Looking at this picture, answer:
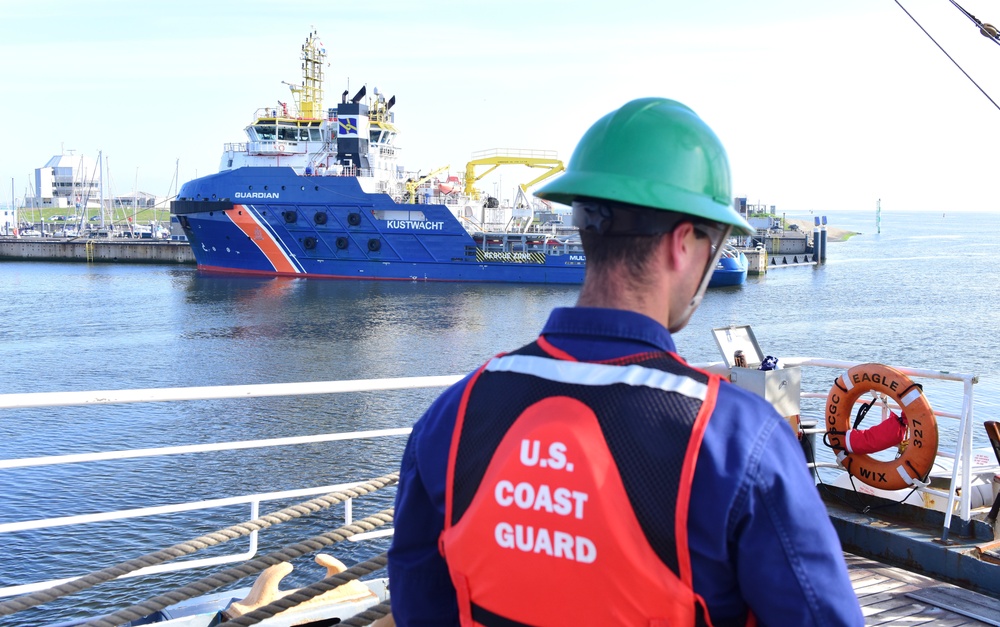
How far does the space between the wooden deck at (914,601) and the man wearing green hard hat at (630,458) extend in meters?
2.10

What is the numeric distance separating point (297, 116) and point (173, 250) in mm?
13409

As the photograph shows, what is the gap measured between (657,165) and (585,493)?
41 cm

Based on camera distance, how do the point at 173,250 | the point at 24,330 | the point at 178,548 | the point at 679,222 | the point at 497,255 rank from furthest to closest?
the point at 173,250 → the point at 497,255 → the point at 24,330 → the point at 178,548 → the point at 679,222

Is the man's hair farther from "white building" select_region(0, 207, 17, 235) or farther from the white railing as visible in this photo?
"white building" select_region(0, 207, 17, 235)

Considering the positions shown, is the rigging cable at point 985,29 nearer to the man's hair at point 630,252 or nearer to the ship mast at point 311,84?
the man's hair at point 630,252

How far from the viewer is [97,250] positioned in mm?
47438

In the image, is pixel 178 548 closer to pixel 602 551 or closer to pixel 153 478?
pixel 602 551

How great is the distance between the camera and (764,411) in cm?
99

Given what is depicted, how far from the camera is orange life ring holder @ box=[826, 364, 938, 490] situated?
3.68 m

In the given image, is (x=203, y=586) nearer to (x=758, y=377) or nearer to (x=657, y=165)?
(x=657, y=165)

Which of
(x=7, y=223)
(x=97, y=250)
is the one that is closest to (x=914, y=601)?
(x=97, y=250)

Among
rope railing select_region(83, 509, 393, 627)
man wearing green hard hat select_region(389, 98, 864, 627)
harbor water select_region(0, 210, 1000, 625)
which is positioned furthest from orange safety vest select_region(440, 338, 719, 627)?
harbor water select_region(0, 210, 1000, 625)

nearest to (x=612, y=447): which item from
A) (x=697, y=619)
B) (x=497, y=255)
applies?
(x=697, y=619)

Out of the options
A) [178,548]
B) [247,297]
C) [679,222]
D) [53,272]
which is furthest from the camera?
[53,272]
